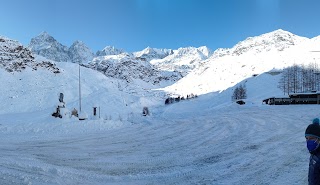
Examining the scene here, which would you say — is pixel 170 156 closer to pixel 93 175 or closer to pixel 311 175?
pixel 93 175

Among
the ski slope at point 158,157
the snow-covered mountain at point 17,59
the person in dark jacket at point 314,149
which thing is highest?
the snow-covered mountain at point 17,59

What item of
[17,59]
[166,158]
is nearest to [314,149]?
[166,158]

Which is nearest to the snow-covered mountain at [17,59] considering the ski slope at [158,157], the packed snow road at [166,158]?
the ski slope at [158,157]

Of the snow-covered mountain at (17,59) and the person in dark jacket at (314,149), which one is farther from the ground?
the snow-covered mountain at (17,59)

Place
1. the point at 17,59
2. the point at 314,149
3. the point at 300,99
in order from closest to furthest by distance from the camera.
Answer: the point at 314,149 < the point at 300,99 < the point at 17,59

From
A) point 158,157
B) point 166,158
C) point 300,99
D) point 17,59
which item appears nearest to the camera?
point 166,158

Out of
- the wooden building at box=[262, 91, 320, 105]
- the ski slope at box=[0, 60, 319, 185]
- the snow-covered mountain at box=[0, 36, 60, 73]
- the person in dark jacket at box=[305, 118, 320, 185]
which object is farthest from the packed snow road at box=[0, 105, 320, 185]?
the snow-covered mountain at box=[0, 36, 60, 73]

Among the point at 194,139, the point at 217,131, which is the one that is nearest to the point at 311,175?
the point at 194,139

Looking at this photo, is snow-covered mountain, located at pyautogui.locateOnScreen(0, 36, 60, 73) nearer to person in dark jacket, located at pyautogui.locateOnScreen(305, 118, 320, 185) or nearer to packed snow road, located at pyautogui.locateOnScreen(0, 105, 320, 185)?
packed snow road, located at pyautogui.locateOnScreen(0, 105, 320, 185)

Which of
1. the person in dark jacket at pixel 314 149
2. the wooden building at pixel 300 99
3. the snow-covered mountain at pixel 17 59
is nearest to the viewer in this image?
the person in dark jacket at pixel 314 149

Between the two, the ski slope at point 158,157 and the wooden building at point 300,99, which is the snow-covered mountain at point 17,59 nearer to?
the wooden building at point 300,99

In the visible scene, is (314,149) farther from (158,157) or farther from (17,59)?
(17,59)

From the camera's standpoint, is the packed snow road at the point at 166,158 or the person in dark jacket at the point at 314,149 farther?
the packed snow road at the point at 166,158

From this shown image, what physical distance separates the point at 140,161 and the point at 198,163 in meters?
1.94
